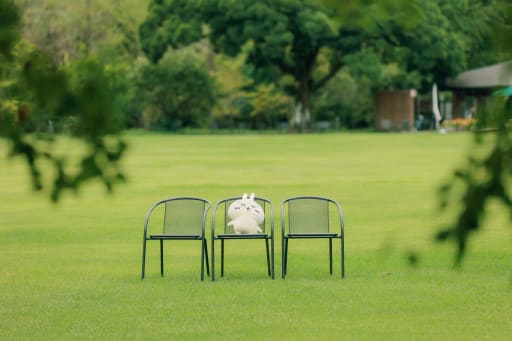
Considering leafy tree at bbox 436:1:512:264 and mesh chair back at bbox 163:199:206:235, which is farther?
mesh chair back at bbox 163:199:206:235

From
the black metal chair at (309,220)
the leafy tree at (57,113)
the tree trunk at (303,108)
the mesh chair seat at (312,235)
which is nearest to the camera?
the leafy tree at (57,113)

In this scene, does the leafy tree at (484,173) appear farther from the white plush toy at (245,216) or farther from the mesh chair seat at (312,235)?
the white plush toy at (245,216)

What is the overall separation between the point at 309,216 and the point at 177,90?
59414mm

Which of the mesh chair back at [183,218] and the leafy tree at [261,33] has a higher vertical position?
the leafy tree at [261,33]

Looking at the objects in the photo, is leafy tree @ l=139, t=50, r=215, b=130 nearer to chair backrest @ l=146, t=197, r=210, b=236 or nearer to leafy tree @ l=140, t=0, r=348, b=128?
leafy tree @ l=140, t=0, r=348, b=128

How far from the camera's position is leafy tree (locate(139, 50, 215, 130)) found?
69875 mm

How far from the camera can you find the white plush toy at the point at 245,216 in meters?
11.7

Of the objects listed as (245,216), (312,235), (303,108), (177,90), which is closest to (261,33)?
(303,108)

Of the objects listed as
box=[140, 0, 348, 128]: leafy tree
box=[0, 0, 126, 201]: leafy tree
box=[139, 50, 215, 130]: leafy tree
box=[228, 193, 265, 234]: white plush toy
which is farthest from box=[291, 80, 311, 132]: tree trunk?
box=[0, 0, 126, 201]: leafy tree

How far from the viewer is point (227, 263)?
44.3 ft

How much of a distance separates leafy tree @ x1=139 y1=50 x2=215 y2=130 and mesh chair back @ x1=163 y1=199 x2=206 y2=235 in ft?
190

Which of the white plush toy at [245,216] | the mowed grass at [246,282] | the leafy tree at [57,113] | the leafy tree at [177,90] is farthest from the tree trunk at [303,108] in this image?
the leafy tree at [57,113]

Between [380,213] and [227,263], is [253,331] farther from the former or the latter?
[380,213]

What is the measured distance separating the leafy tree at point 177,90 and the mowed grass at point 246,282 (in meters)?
47.2
